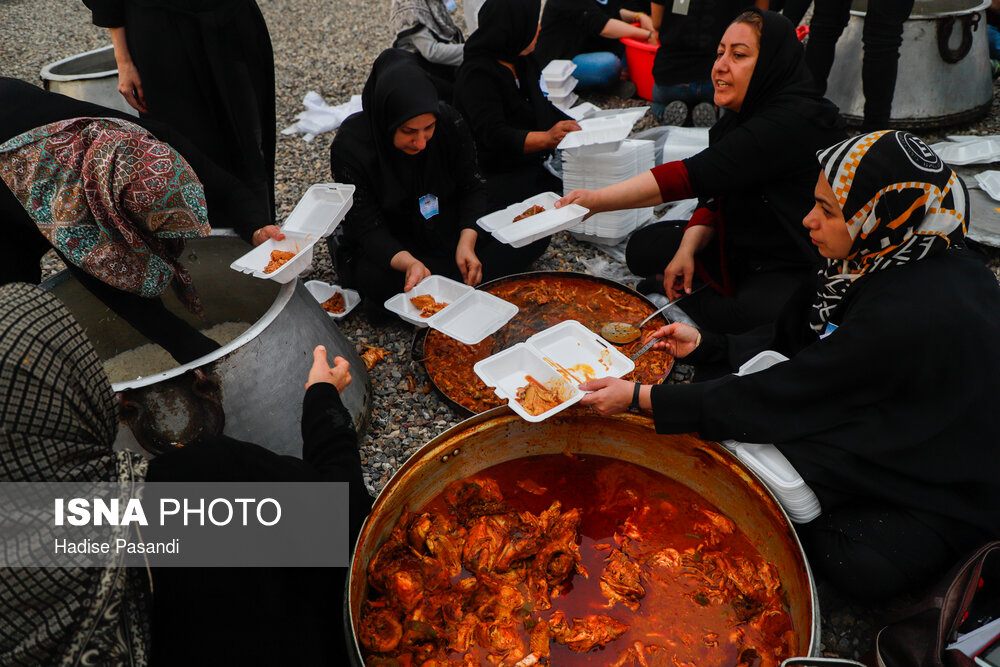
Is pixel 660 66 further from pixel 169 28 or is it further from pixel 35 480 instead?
pixel 35 480

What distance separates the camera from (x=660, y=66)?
5.00m

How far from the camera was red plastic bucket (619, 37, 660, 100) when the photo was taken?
5.55m

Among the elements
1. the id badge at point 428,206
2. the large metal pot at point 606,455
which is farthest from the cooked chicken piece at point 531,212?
the large metal pot at point 606,455

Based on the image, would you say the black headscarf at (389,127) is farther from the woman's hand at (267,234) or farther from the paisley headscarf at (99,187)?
the paisley headscarf at (99,187)

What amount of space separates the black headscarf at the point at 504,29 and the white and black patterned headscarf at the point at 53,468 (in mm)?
3194

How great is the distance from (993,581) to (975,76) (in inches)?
174

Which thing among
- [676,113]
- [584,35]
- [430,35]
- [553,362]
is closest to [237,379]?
[553,362]

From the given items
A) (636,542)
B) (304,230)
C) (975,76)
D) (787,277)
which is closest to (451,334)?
(304,230)

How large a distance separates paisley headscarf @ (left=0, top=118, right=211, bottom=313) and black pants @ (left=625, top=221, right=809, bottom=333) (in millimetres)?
2239

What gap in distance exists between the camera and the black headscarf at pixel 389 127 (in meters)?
2.89

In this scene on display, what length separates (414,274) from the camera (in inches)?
121

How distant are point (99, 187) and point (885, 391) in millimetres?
2539

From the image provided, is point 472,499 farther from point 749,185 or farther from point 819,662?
point 749,185

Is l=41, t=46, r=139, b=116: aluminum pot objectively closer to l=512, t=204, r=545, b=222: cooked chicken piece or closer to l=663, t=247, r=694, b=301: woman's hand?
l=512, t=204, r=545, b=222: cooked chicken piece
